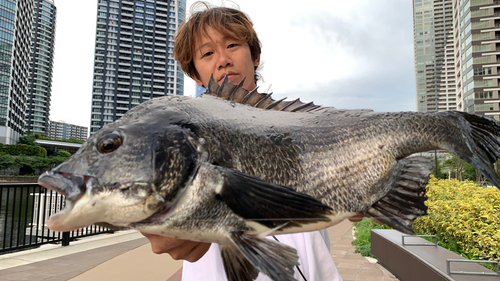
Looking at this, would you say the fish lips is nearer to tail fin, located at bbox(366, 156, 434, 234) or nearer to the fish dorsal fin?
the fish dorsal fin

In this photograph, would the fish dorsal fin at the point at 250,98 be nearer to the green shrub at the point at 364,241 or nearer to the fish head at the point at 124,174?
the fish head at the point at 124,174

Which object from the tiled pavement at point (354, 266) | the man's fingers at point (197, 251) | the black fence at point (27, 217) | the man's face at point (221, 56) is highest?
the man's face at point (221, 56)

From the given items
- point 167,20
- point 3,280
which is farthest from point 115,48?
point 3,280

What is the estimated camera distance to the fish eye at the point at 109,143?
0.93 m

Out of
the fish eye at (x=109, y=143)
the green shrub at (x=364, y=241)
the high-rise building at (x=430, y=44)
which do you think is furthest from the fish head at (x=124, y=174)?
the green shrub at (x=364, y=241)

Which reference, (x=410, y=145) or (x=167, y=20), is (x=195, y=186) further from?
(x=167, y=20)

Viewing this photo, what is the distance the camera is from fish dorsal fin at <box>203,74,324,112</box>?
4.09ft

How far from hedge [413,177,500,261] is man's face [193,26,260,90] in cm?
282

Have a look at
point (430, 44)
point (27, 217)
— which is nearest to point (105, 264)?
point (27, 217)

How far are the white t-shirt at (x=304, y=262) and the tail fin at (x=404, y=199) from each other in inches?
36.1

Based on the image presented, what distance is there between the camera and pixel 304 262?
1.90 metres

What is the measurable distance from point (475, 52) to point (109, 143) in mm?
25814

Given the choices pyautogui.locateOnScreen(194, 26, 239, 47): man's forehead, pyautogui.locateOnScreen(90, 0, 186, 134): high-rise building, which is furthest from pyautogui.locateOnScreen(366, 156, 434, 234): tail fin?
pyautogui.locateOnScreen(90, 0, 186, 134): high-rise building

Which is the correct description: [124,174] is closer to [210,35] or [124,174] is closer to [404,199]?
[404,199]
